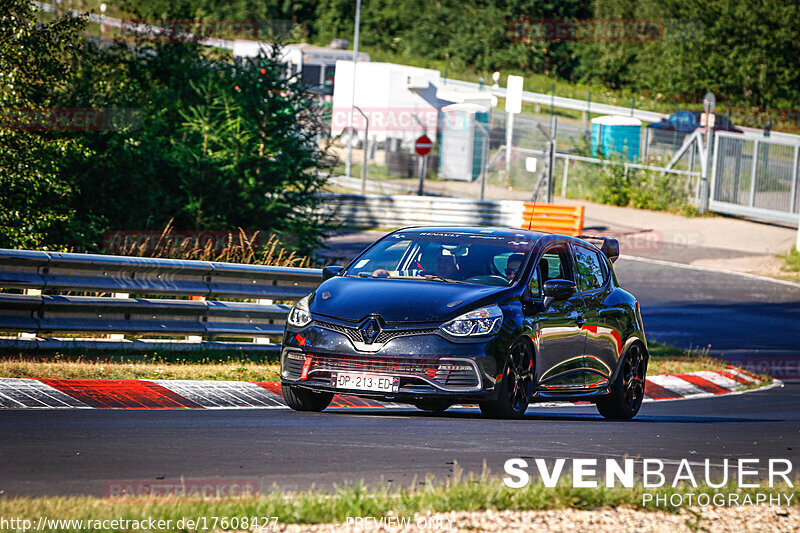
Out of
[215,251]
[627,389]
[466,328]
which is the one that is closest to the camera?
[466,328]

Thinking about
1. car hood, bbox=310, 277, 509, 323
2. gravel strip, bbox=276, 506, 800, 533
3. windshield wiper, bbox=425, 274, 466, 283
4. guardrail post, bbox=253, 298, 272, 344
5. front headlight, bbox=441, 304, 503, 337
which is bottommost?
guardrail post, bbox=253, 298, 272, 344

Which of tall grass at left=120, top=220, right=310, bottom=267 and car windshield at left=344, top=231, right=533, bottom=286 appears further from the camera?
tall grass at left=120, top=220, right=310, bottom=267

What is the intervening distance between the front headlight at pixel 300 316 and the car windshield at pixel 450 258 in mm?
712

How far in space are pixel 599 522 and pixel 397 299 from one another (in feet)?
11.4

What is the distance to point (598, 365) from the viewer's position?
1033 cm

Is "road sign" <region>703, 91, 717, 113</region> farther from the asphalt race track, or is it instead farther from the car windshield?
the car windshield

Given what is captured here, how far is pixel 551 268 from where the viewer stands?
32.9 ft

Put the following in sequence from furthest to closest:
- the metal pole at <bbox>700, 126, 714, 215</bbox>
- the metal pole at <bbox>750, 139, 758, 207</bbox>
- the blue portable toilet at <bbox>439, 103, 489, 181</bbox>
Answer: the blue portable toilet at <bbox>439, 103, 489, 181</bbox> < the metal pole at <bbox>700, 126, 714, 215</bbox> < the metal pole at <bbox>750, 139, 758, 207</bbox>

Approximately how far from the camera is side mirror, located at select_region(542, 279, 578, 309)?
373 inches

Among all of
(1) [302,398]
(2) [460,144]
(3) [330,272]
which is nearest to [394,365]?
(1) [302,398]

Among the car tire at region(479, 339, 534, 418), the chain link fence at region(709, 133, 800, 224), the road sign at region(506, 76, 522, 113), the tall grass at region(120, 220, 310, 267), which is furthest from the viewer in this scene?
the road sign at region(506, 76, 522, 113)

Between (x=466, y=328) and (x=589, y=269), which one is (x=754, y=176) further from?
(x=466, y=328)

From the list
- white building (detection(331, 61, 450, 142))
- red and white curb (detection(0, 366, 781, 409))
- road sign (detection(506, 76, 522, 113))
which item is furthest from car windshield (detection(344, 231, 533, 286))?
white building (detection(331, 61, 450, 142))

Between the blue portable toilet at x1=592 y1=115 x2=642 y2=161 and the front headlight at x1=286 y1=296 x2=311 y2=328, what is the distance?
111ft
